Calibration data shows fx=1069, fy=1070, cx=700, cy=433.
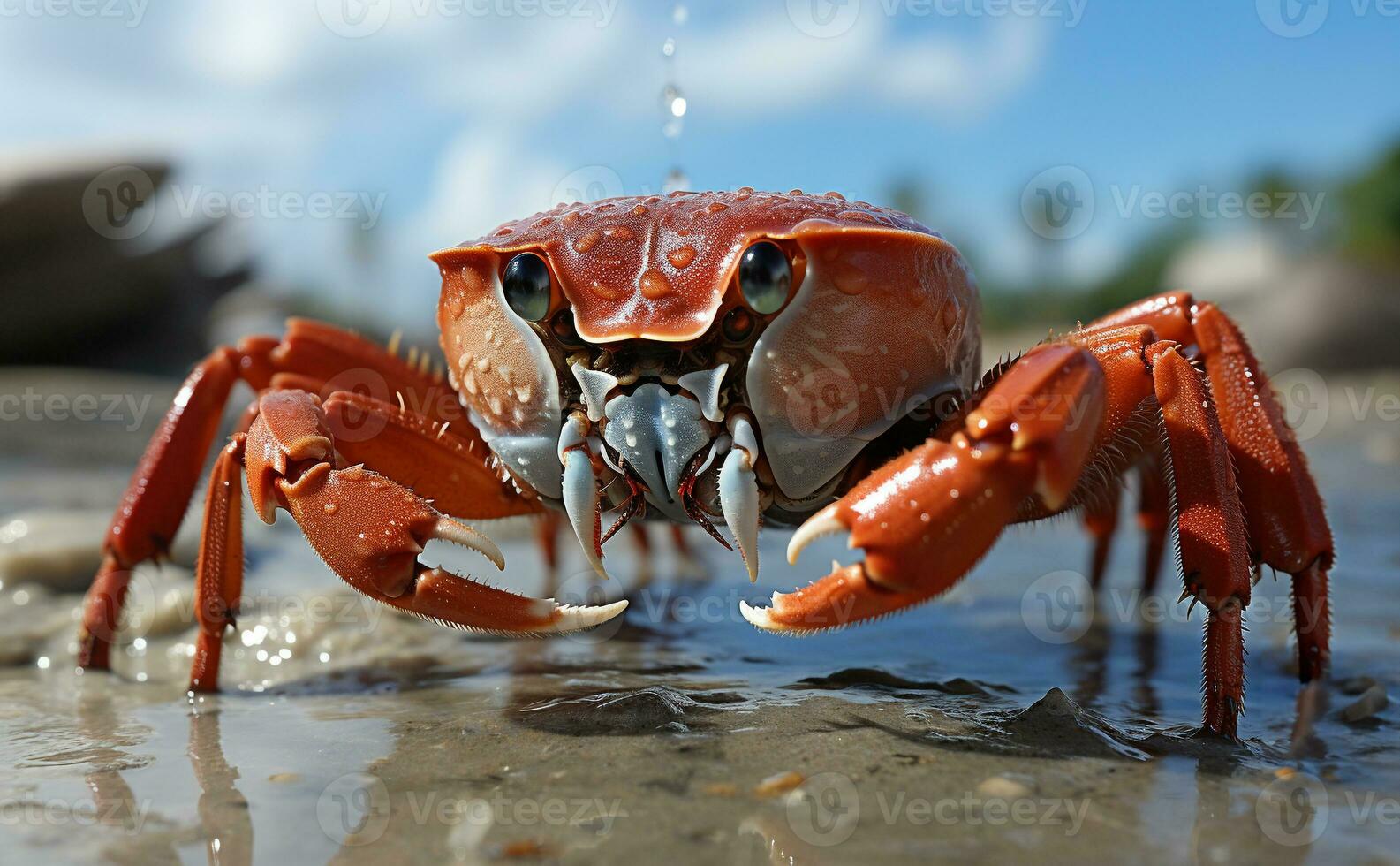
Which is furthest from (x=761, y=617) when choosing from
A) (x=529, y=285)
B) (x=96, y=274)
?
(x=96, y=274)

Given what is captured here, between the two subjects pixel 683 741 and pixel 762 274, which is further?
pixel 762 274

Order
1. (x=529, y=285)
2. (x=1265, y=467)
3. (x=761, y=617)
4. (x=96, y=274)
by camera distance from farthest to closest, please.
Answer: (x=96, y=274)
(x=1265, y=467)
(x=529, y=285)
(x=761, y=617)

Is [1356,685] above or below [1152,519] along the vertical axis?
below

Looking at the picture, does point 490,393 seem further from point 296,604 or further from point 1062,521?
point 1062,521

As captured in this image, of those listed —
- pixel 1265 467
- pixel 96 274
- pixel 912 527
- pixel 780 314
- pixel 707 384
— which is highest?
pixel 96 274

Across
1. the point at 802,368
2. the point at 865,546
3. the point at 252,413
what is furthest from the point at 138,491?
the point at 865,546

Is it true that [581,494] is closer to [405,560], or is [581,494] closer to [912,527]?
[405,560]
